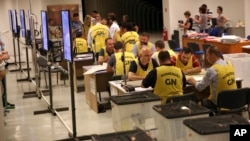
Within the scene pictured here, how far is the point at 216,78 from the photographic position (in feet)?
17.9

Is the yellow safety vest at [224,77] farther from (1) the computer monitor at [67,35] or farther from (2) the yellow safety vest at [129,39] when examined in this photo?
(2) the yellow safety vest at [129,39]

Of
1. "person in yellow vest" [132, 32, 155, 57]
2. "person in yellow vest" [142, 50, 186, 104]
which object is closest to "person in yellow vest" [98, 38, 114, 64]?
"person in yellow vest" [132, 32, 155, 57]

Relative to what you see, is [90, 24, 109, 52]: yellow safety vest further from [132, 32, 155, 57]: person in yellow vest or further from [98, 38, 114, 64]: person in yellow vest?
[98, 38, 114, 64]: person in yellow vest

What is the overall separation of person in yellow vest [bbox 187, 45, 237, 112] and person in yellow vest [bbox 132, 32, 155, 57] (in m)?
3.09

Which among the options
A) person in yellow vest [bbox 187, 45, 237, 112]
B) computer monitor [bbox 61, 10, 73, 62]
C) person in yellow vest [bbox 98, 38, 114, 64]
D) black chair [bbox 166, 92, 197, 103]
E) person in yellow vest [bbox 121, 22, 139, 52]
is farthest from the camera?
person in yellow vest [bbox 121, 22, 139, 52]

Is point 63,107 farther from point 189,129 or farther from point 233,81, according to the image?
point 189,129

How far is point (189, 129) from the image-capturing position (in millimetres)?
3777

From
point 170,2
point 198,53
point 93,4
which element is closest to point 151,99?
point 198,53

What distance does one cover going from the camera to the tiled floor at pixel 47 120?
6398 millimetres

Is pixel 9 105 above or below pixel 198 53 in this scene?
below

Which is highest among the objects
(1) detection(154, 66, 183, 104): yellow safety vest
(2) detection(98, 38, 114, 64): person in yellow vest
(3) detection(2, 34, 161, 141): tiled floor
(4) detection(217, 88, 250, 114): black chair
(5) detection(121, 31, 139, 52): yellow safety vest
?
(5) detection(121, 31, 139, 52): yellow safety vest

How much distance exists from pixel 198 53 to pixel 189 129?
691cm

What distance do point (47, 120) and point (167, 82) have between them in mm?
2577

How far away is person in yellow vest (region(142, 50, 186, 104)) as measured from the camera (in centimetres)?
543
